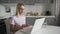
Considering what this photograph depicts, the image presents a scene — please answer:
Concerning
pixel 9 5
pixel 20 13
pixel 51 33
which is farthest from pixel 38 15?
pixel 51 33

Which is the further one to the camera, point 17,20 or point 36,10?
point 36,10

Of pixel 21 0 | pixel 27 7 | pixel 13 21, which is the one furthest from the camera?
pixel 27 7

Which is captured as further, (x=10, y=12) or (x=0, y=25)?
(x=10, y=12)

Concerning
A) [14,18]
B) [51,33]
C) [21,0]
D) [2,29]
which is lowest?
[2,29]

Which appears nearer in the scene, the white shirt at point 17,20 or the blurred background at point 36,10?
the white shirt at point 17,20

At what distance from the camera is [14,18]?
7.18 feet

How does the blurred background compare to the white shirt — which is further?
the blurred background

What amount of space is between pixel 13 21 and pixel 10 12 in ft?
7.38

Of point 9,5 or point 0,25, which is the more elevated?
point 9,5

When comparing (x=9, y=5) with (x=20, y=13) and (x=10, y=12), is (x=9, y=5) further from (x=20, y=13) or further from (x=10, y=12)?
(x=20, y=13)

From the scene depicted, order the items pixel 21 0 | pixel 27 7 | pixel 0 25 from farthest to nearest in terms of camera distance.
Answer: pixel 27 7 → pixel 21 0 → pixel 0 25

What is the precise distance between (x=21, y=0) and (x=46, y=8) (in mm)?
1017

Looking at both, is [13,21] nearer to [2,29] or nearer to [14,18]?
[14,18]

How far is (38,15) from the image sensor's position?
14.1ft
